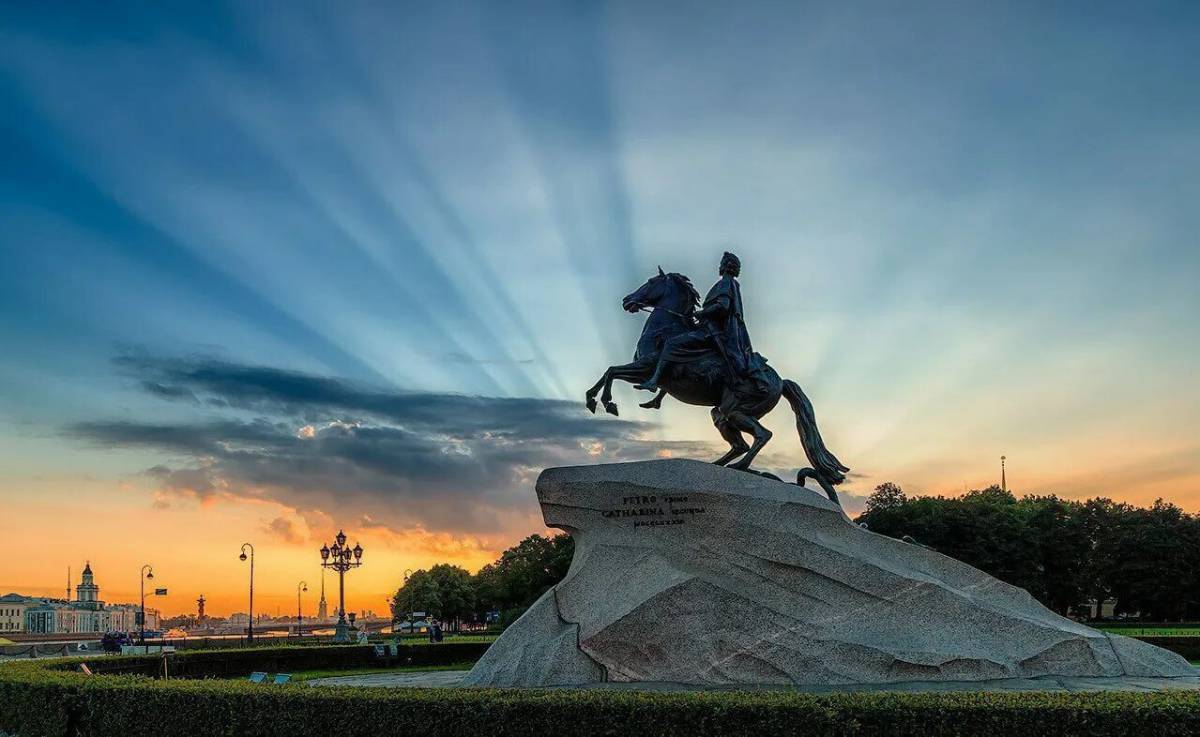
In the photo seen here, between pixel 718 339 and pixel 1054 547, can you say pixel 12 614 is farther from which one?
pixel 718 339

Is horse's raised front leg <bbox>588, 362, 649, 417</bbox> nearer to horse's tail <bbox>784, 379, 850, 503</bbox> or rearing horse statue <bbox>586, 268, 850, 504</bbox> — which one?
rearing horse statue <bbox>586, 268, 850, 504</bbox>

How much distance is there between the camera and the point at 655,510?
A: 1461 cm

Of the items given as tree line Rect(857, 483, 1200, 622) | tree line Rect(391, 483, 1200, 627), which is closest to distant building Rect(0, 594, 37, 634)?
tree line Rect(391, 483, 1200, 627)

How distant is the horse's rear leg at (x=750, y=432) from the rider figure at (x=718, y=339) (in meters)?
0.59

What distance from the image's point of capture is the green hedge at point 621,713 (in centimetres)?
912

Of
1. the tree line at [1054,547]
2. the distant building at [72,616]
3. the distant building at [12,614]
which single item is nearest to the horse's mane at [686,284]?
the tree line at [1054,547]

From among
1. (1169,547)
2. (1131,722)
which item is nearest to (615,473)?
(1131,722)

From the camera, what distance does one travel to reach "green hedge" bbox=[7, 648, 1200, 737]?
912 cm

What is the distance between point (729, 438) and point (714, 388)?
881 millimetres

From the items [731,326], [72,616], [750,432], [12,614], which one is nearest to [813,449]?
[750,432]

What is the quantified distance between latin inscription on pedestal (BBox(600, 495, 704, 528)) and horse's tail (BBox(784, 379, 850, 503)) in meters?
2.74

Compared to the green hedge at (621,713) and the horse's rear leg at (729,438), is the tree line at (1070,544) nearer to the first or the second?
the horse's rear leg at (729,438)

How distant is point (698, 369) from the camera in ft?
53.2

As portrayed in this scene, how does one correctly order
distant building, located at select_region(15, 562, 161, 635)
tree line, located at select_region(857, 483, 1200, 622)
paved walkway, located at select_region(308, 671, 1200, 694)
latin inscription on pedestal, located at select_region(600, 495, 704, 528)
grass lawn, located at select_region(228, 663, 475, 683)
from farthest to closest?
1. distant building, located at select_region(15, 562, 161, 635)
2. tree line, located at select_region(857, 483, 1200, 622)
3. grass lawn, located at select_region(228, 663, 475, 683)
4. latin inscription on pedestal, located at select_region(600, 495, 704, 528)
5. paved walkway, located at select_region(308, 671, 1200, 694)
